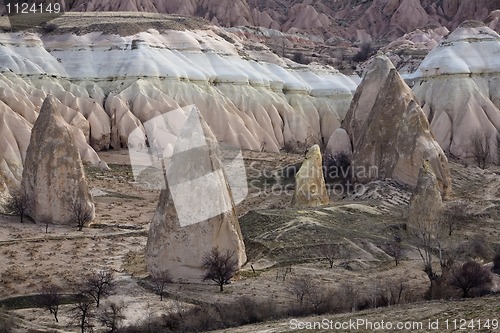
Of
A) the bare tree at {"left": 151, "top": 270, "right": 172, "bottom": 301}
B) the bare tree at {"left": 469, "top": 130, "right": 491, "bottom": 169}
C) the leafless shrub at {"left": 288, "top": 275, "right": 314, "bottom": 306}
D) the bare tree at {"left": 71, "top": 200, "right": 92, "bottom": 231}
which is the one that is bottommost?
the bare tree at {"left": 469, "top": 130, "right": 491, "bottom": 169}

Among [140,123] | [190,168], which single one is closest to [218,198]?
[190,168]

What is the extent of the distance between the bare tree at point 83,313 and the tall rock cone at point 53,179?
9.08 metres

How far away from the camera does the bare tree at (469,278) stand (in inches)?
649

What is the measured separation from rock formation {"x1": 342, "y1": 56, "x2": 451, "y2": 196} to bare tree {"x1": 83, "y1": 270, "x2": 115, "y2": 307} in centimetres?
1470

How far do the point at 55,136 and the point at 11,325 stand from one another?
12.2 meters

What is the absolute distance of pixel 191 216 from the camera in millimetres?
18922

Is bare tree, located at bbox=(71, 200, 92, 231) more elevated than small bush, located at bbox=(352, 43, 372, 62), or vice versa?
bare tree, located at bbox=(71, 200, 92, 231)

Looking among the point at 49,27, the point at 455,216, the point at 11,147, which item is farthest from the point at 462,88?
the point at 11,147

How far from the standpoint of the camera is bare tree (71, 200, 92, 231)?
26.0m

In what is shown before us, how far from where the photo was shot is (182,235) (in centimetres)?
1891

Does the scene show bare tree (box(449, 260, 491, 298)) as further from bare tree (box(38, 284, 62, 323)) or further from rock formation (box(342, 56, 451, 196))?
rock formation (box(342, 56, 451, 196))

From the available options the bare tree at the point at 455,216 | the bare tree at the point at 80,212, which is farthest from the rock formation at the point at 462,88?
the bare tree at the point at 80,212

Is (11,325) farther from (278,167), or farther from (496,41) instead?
(496,41)

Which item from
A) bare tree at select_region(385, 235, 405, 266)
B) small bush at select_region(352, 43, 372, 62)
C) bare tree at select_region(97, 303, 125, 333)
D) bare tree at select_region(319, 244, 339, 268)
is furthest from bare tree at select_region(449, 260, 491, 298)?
small bush at select_region(352, 43, 372, 62)
